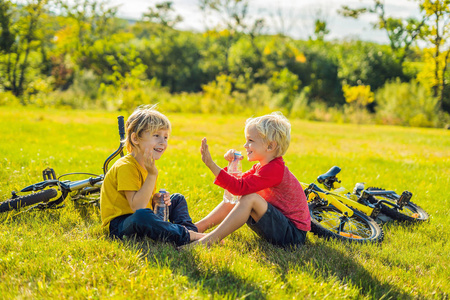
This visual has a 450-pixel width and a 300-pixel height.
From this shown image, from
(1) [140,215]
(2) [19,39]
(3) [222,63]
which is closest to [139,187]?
(1) [140,215]

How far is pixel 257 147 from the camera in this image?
3.70 meters

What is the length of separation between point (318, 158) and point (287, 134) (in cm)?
541

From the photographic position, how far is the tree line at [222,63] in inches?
875

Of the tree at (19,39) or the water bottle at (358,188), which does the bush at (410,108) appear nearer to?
the water bottle at (358,188)

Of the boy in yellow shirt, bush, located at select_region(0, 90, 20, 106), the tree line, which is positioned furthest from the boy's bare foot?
bush, located at select_region(0, 90, 20, 106)

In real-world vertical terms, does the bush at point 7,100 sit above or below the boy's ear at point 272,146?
below

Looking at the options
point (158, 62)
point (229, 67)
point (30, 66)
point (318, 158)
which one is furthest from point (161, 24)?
point (318, 158)

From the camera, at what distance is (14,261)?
A: 3059mm

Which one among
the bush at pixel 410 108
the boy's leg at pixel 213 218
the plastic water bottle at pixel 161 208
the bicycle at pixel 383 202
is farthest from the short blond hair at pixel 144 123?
the bush at pixel 410 108

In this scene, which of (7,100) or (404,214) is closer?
(404,214)

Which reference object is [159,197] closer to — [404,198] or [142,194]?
[142,194]

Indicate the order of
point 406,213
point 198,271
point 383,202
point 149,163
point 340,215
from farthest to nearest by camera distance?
point 406,213
point 383,202
point 340,215
point 149,163
point 198,271

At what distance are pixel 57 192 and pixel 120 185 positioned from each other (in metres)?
1.42

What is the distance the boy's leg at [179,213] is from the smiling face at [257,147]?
37.4 inches
